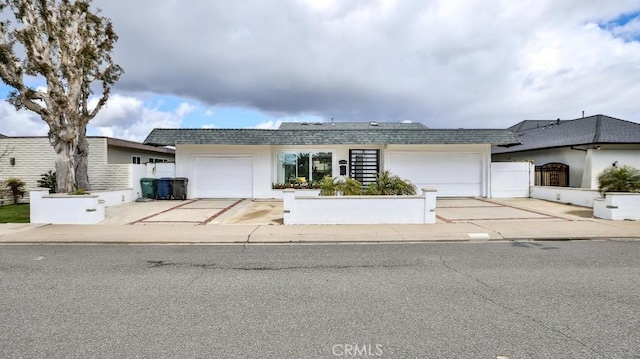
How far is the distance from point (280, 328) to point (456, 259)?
442 centimetres

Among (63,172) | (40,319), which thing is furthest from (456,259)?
(63,172)

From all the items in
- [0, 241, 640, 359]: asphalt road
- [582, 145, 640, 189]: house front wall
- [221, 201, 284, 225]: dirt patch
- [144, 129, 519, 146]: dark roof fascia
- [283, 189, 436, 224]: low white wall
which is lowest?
[0, 241, 640, 359]: asphalt road

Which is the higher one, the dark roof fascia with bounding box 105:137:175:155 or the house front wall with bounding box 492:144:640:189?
the dark roof fascia with bounding box 105:137:175:155

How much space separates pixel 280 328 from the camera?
3.60 metres

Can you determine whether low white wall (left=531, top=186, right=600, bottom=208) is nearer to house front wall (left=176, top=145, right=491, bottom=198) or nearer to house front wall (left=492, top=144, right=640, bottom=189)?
house front wall (left=176, top=145, right=491, bottom=198)

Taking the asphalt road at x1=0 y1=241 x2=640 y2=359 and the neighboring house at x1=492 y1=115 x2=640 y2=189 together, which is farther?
the neighboring house at x1=492 y1=115 x2=640 y2=189

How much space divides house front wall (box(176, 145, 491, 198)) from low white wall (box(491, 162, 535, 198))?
0.45 m

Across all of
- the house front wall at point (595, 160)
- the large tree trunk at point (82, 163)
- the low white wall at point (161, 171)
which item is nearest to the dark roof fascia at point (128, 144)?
the large tree trunk at point (82, 163)

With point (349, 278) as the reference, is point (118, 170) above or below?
above

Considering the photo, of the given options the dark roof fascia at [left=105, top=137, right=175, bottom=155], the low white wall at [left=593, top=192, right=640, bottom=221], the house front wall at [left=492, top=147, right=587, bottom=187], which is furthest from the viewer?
the dark roof fascia at [left=105, top=137, right=175, bottom=155]

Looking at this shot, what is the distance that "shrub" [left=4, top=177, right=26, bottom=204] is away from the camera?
1686cm

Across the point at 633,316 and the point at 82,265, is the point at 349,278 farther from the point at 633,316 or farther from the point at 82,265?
the point at 82,265

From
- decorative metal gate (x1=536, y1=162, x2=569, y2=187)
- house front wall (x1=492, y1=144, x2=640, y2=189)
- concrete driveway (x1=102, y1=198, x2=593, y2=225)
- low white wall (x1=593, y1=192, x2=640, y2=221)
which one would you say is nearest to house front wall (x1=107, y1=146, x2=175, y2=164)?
concrete driveway (x1=102, y1=198, x2=593, y2=225)

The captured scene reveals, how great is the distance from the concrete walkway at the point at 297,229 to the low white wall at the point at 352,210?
450mm
